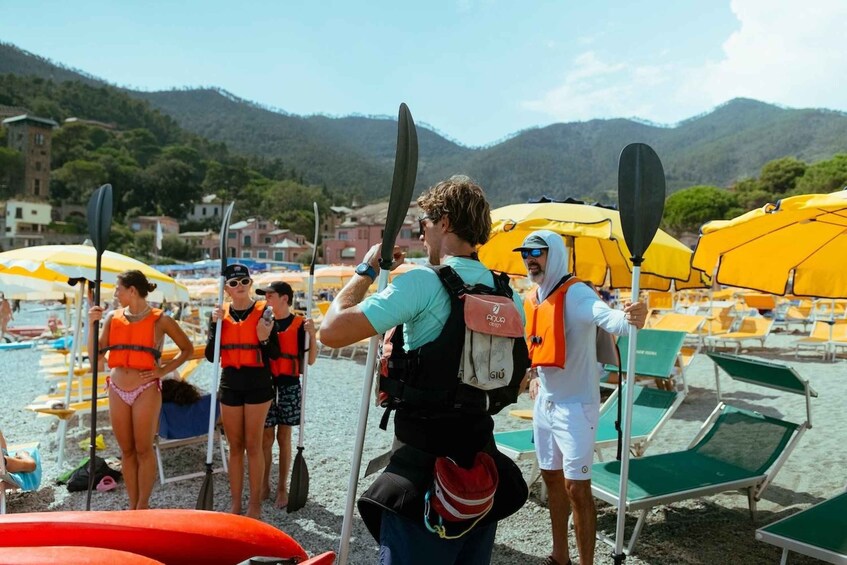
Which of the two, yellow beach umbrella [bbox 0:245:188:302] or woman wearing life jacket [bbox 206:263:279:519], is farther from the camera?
yellow beach umbrella [bbox 0:245:188:302]

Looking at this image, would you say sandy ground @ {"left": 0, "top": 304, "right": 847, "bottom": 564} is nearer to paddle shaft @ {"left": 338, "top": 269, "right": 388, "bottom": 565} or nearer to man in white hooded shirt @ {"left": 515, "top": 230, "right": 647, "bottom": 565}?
man in white hooded shirt @ {"left": 515, "top": 230, "right": 647, "bottom": 565}

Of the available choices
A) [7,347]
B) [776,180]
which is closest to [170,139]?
[776,180]

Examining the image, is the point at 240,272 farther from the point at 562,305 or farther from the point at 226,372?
the point at 562,305

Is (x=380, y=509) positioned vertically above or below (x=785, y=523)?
above

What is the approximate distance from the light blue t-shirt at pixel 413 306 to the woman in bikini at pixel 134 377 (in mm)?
2953

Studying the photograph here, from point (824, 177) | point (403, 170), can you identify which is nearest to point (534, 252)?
point (403, 170)

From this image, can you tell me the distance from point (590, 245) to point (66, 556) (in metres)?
6.97

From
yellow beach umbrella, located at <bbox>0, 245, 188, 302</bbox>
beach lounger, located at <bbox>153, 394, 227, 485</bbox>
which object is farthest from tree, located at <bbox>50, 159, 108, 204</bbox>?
beach lounger, located at <bbox>153, 394, 227, 485</bbox>

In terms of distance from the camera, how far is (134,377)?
4.22m

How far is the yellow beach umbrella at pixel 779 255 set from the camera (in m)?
4.63

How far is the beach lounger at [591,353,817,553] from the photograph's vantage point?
388cm

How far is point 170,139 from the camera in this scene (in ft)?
554

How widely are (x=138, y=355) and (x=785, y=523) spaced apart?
428cm

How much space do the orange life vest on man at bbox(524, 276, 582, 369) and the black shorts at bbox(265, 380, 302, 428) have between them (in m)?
2.27
